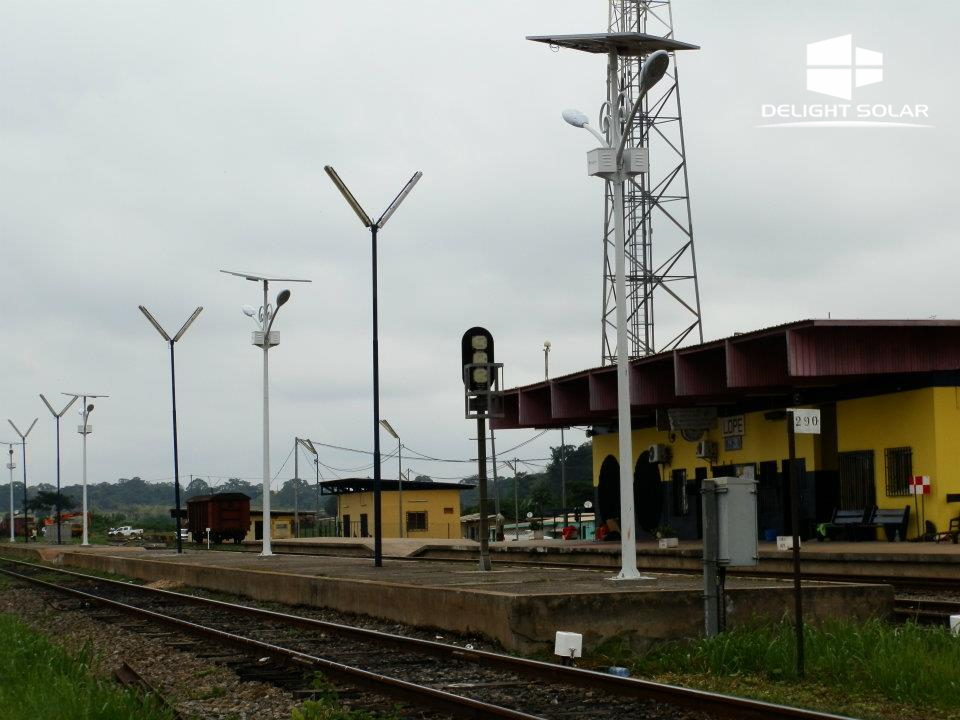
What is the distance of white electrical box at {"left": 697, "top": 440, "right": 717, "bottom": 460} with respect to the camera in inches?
1393

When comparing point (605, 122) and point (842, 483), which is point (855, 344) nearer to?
point (842, 483)

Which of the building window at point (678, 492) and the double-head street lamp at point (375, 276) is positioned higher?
the double-head street lamp at point (375, 276)

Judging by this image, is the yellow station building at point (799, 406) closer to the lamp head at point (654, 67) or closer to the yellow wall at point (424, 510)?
the lamp head at point (654, 67)

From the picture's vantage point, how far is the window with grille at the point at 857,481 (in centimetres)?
2980

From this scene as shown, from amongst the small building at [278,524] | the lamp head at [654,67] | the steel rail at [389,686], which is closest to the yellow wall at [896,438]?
the lamp head at [654,67]

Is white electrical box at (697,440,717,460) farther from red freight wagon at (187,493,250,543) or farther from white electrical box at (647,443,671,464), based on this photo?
red freight wagon at (187,493,250,543)

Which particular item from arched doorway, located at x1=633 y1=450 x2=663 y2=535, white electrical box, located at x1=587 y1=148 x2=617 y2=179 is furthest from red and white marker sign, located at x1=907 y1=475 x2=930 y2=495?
white electrical box, located at x1=587 y1=148 x2=617 y2=179

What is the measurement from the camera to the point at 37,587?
105 feet

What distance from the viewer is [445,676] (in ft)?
38.5

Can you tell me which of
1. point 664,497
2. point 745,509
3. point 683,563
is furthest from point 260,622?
point 664,497

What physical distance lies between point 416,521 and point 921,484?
43.8 metres

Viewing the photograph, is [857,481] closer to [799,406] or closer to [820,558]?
[820,558]

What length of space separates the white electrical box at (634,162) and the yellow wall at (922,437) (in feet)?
40.7

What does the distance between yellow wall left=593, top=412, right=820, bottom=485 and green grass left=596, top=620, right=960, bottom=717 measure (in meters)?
15.9
